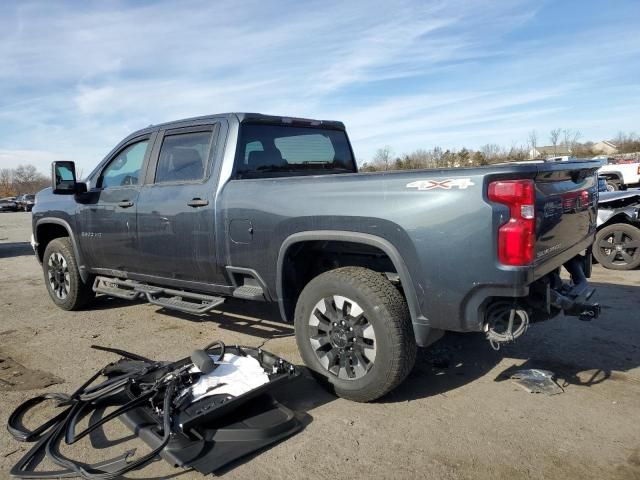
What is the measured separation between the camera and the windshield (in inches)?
175

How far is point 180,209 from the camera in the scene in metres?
4.49

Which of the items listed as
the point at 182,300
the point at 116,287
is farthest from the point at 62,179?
the point at 182,300

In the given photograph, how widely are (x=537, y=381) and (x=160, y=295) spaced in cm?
339

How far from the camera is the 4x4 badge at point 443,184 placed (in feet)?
9.58

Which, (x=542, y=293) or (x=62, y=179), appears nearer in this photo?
(x=542, y=293)

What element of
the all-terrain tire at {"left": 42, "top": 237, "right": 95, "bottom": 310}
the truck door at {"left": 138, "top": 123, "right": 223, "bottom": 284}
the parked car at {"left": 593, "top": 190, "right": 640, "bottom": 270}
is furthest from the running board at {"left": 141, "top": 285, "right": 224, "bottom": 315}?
the parked car at {"left": 593, "top": 190, "right": 640, "bottom": 270}

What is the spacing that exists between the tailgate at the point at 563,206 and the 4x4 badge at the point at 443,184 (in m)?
0.43

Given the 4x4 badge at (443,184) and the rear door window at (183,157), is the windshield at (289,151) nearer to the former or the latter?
the rear door window at (183,157)

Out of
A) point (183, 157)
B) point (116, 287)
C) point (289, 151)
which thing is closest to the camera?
point (183, 157)

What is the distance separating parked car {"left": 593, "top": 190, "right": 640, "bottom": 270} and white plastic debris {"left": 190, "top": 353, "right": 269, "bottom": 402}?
22.1 ft

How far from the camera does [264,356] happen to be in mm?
3482

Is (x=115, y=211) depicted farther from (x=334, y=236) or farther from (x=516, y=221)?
(x=516, y=221)

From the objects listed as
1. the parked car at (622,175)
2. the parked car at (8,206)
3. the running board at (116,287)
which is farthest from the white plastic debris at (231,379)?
the parked car at (8,206)

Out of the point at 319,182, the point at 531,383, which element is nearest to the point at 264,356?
the point at 319,182
